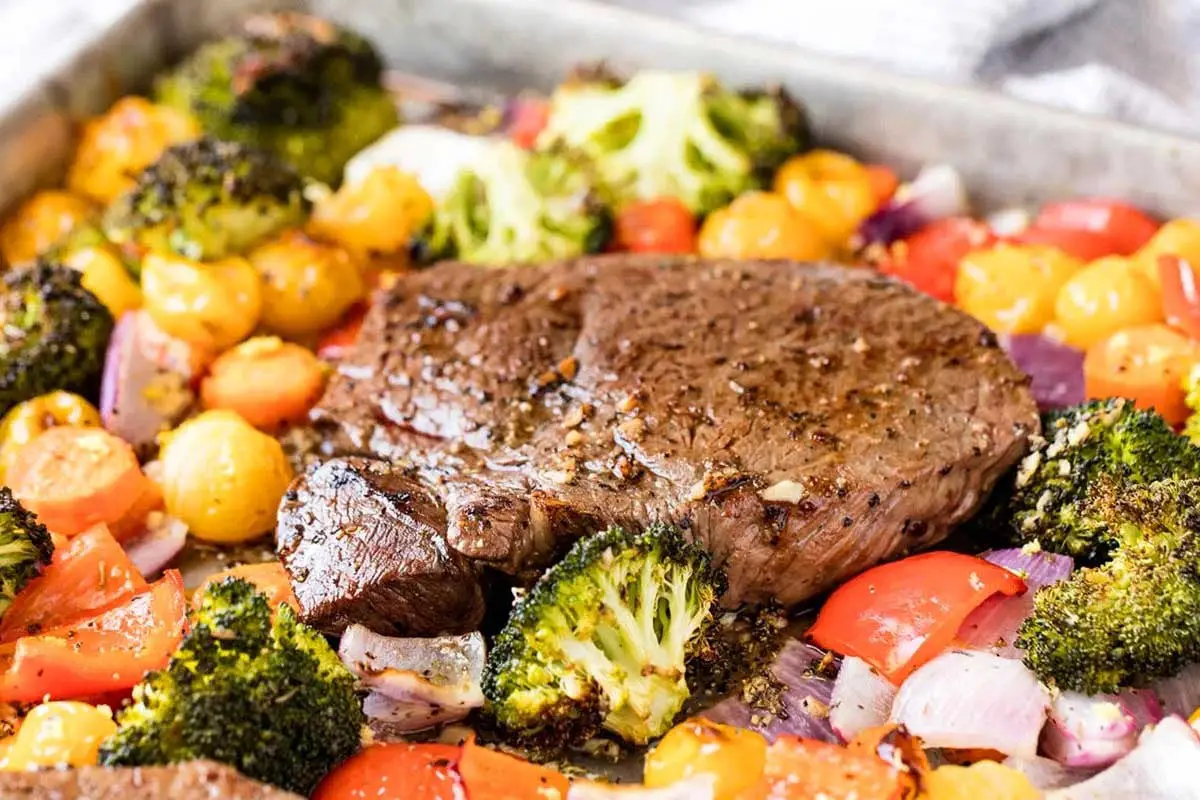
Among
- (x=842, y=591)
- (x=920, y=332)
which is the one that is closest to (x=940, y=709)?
(x=842, y=591)

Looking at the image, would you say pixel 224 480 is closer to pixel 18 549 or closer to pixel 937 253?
pixel 18 549

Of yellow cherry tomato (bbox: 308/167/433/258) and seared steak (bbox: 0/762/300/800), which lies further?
yellow cherry tomato (bbox: 308/167/433/258)

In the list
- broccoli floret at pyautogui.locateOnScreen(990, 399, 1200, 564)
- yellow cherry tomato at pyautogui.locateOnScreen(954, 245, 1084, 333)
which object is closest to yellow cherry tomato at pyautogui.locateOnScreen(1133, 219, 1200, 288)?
yellow cherry tomato at pyautogui.locateOnScreen(954, 245, 1084, 333)

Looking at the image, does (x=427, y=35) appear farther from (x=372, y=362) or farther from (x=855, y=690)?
(x=855, y=690)

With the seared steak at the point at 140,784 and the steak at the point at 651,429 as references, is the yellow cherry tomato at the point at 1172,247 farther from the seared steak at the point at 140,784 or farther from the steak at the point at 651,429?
the seared steak at the point at 140,784

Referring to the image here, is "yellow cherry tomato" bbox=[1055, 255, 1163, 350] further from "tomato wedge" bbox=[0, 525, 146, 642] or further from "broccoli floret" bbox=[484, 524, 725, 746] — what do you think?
"tomato wedge" bbox=[0, 525, 146, 642]

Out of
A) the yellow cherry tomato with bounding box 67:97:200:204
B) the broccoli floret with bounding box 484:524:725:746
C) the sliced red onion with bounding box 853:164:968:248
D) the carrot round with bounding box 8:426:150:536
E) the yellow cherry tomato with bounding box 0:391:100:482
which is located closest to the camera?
the broccoli floret with bounding box 484:524:725:746

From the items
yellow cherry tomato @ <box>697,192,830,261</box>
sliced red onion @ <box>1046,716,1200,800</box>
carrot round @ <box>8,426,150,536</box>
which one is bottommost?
sliced red onion @ <box>1046,716,1200,800</box>
